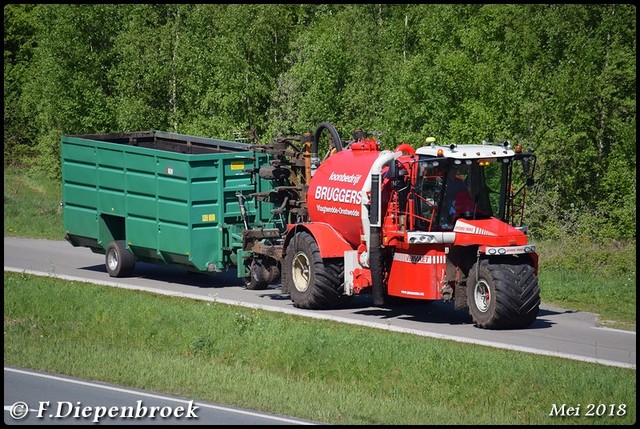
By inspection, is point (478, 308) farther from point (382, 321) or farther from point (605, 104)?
point (605, 104)

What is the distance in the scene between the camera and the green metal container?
73.8ft

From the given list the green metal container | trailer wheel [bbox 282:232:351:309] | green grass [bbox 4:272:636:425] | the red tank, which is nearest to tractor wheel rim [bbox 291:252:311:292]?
trailer wheel [bbox 282:232:351:309]

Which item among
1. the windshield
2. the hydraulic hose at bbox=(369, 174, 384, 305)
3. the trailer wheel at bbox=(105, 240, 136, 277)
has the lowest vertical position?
the trailer wheel at bbox=(105, 240, 136, 277)

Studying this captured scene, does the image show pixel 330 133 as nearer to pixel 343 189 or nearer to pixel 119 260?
pixel 343 189

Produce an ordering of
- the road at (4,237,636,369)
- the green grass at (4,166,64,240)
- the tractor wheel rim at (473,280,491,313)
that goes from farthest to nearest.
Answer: the green grass at (4,166,64,240) < the tractor wheel rim at (473,280,491,313) < the road at (4,237,636,369)

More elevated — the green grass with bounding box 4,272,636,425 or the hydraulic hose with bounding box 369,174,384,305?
the hydraulic hose with bounding box 369,174,384,305

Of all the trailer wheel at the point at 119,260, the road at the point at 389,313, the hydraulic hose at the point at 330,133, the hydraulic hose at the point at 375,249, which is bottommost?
the road at the point at 389,313

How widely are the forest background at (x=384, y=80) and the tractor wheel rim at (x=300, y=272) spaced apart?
33.7 ft

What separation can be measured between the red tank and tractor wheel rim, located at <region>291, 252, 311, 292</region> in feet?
2.66

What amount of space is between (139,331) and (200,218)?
4.73 metres

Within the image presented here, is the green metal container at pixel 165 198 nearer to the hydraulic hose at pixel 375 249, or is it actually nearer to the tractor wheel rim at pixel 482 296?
the hydraulic hose at pixel 375 249

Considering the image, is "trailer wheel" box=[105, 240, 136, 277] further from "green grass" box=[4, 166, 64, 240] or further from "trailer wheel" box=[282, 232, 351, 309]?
"green grass" box=[4, 166, 64, 240]

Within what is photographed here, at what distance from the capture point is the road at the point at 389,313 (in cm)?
1768

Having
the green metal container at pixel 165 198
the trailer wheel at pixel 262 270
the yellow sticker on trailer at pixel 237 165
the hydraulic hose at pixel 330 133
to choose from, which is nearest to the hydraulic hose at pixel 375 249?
the hydraulic hose at pixel 330 133
